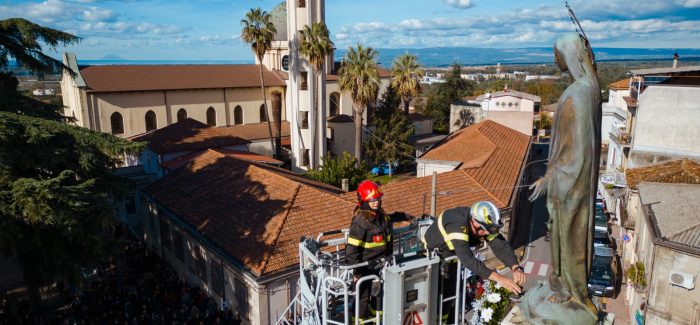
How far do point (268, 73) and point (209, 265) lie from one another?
115ft

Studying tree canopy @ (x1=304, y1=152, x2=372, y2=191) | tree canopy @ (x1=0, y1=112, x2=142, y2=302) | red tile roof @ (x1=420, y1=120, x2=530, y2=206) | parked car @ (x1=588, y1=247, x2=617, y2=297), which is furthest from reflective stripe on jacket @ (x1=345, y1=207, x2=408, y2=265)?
tree canopy @ (x1=304, y1=152, x2=372, y2=191)

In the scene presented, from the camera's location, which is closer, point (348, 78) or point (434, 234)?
point (434, 234)

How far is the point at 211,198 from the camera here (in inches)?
882

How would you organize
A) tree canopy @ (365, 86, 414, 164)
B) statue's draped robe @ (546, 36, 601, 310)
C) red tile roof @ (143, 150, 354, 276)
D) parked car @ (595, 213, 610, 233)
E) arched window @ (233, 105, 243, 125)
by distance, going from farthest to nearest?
arched window @ (233, 105, 243, 125)
tree canopy @ (365, 86, 414, 164)
parked car @ (595, 213, 610, 233)
red tile roof @ (143, 150, 354, 276)
statue's draped robe @ (546, 36, 601, 310)

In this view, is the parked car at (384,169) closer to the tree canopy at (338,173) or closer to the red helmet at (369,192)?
the tree canopy at (338,173)

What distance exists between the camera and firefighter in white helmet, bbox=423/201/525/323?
580 cm

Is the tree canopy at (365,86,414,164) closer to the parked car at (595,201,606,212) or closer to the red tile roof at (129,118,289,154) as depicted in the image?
the red tile roof at (129,118,289,154)

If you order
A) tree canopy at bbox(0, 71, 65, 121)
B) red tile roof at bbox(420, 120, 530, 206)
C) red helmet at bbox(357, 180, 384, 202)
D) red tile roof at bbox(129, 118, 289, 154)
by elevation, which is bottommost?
red tile roof at bbox(420, 120, 530, 206)

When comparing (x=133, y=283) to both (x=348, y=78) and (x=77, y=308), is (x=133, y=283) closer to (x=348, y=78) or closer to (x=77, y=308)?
(x=77, y=308)

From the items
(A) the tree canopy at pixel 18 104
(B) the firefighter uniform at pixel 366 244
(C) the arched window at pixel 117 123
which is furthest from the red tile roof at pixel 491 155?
(C) the arched window at pixel 117 123

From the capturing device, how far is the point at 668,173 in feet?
78.0

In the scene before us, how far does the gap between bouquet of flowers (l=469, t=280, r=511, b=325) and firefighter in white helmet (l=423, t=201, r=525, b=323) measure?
118 centimetres

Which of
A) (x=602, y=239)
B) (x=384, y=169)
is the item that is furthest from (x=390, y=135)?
(x=602, y=239)

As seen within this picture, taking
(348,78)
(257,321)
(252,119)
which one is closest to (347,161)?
(348,78)
